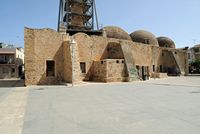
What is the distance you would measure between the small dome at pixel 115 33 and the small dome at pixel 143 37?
16.5ft

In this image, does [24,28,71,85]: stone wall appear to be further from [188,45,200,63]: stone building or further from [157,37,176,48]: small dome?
[188,45,200,63]: stone building

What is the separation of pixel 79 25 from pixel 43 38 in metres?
14.6

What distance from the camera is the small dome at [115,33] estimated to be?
31.3 meters

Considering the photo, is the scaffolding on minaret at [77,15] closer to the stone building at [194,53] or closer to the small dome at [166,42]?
the small dome at [166,42]

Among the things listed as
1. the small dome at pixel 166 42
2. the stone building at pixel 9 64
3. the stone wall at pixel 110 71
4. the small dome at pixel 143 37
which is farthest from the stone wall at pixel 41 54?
the small dome at pixel 166 42

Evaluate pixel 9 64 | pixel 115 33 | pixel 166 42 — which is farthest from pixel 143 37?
pixel 9 64

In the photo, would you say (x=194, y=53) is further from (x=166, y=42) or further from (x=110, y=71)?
(x=110, y=71)

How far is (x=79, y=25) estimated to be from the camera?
33.7 meters

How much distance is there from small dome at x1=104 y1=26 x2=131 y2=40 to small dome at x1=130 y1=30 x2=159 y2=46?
5020 mm

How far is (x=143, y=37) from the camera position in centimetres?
3675

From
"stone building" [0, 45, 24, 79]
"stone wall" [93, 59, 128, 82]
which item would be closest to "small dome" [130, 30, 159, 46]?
"stone wall" [93, 59, 128, 82]

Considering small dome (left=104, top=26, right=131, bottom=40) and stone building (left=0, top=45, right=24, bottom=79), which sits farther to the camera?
stone building (left=0, top=45, right=24, bottom=79)

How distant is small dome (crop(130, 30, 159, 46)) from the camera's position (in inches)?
1437

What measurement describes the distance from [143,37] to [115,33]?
7.46 meters
